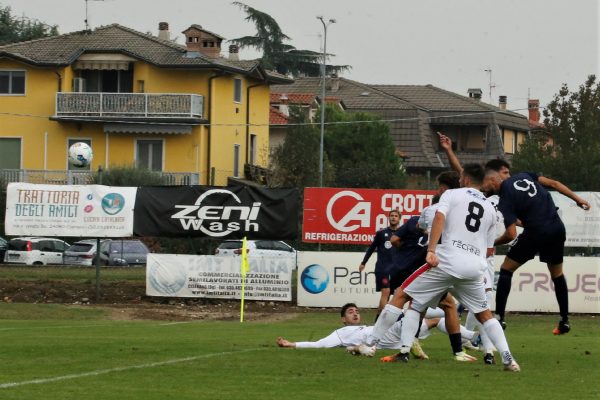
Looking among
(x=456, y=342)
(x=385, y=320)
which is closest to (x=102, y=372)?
(x=385, y=320)

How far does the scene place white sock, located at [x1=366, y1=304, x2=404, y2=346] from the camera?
41.4 feet

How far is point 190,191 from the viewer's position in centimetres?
3070

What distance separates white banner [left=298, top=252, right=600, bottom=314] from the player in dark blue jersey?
44.3 ft

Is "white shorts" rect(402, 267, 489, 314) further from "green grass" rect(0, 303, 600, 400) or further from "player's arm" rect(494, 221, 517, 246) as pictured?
"player's arm" rect(494, 221, 517, 246)

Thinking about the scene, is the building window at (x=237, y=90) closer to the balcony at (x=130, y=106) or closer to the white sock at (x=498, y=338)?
the balcony at (x=130, y=106)

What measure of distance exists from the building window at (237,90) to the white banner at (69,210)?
3099 centimetres

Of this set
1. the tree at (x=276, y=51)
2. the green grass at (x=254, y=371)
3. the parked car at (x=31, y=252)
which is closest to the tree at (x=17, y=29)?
the tree at (x=276, y=51)

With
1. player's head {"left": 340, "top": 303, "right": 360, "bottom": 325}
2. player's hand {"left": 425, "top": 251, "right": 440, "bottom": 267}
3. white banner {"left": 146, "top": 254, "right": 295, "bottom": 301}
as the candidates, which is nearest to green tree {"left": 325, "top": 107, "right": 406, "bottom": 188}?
white banner {"left": 146, "top": 254, "right": 295, "bottom": 301}

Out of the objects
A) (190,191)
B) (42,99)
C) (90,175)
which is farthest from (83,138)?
(190,191)

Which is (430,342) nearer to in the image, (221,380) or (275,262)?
(221,380)

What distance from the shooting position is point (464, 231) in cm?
1175

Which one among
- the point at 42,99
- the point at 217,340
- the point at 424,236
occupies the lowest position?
the point at 217,340

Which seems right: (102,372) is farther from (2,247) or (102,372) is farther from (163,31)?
(163,31)

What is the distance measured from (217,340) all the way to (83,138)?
4400 cm
